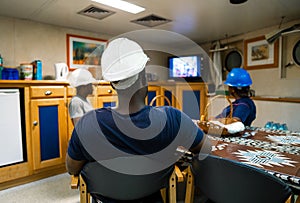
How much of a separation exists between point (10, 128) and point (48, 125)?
0.40 metres

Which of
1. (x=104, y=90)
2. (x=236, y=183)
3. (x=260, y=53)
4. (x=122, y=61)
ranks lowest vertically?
(x=236, y=183)

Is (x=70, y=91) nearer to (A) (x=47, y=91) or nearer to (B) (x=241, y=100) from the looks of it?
(A) (x=47, y=91)

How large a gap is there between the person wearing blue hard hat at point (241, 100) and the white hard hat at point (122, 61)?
1162 mm

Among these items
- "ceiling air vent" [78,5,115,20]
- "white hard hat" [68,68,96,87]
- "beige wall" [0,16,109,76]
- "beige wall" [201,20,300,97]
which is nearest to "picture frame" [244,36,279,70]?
"beige wall" [201,20,300,97]

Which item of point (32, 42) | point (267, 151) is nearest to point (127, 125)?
point (267, 151)

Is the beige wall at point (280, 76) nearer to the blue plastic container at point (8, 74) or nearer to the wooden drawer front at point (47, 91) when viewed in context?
the wooden drawer front at point (47, 91)

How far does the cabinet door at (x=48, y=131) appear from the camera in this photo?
7.89 ft

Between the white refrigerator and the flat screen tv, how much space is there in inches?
120

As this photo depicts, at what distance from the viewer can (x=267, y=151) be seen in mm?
1163

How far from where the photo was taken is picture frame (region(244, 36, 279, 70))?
334 centimetres

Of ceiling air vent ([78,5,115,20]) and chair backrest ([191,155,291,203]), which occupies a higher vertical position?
ceiling air vent ([78,5,115,20])

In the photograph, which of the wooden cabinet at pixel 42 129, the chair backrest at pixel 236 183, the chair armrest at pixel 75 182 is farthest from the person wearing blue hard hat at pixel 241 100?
the chair armrest at pixel 75 182

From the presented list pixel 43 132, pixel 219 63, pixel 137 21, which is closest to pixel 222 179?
pixel 43 132

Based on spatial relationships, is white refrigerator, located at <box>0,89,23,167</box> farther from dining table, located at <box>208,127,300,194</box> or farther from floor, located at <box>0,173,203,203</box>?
dining table, located at <box>208,127,300,194</box>
